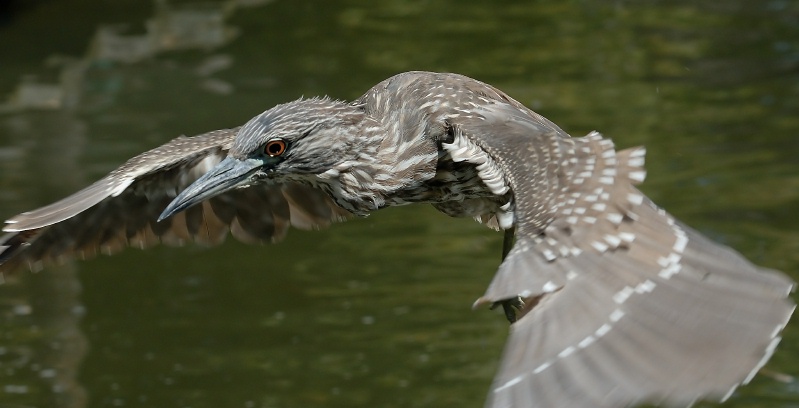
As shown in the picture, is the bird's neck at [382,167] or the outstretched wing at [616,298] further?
the bird's neck at [382,167]

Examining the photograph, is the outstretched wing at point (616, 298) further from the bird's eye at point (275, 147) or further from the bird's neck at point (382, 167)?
the bird's eye at point (275, 147)

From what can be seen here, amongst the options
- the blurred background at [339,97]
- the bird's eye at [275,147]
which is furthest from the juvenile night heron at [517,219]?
the blurred background at [339,97]

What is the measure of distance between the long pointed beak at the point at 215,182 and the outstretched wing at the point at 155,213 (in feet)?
1.66

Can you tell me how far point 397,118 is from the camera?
693cm

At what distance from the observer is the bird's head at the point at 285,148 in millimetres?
6422

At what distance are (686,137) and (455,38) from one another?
134 inches

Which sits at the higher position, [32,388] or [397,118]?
[397,118]

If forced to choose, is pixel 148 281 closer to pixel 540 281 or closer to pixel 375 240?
pixel 375 240

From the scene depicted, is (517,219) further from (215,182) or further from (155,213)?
(155,213)

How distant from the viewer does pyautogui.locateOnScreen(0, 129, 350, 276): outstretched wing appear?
22.3 ft

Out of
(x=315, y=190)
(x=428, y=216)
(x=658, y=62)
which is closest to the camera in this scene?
(x=315, y=190)

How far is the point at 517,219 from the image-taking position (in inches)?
223

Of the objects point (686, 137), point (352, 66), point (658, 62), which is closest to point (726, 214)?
point (686, 137)

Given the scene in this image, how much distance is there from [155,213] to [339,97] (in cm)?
522
